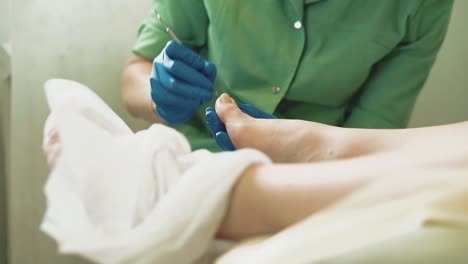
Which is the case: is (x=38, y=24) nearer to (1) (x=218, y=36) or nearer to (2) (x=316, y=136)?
(1) (x=218, y=36)

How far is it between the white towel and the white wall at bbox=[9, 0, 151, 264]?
486 millimetres

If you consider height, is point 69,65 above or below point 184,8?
below

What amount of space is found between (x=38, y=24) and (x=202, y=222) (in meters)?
0.61

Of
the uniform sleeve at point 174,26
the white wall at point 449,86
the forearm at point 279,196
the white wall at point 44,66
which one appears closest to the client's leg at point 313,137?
the forearm at point 279,196

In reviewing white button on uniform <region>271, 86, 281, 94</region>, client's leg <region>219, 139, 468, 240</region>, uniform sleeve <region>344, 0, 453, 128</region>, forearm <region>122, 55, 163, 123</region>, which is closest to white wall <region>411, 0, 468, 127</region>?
uniform sleeve <region>344, 0, 453, 128</region>

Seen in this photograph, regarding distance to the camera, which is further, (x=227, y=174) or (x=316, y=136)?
(x=316, y=136)

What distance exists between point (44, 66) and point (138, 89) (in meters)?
0.18

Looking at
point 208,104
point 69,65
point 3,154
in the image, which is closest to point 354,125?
point 208,104

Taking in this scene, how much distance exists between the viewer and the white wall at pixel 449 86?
1.15 m

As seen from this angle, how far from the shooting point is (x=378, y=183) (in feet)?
1.29

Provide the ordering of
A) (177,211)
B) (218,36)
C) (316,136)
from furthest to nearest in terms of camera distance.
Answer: (218,36) → (316,136) → (177,211)

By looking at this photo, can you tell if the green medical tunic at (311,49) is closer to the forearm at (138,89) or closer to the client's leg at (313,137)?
the forearm at (138,89)

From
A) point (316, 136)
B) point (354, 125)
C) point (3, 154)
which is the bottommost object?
point (3, 154)

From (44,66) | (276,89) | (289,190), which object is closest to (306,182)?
(289,190)
